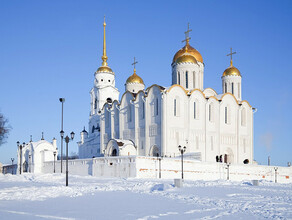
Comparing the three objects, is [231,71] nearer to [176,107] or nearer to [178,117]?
[176,107]

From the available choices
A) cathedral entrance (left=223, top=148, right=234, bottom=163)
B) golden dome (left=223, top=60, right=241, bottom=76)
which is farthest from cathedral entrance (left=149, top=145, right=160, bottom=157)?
golden dome (left=223, top=60, right=241, bottom=76)

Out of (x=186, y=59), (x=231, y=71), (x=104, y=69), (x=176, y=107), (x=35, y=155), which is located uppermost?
(x=104, y=69)

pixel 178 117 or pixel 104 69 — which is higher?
pixel 104 69

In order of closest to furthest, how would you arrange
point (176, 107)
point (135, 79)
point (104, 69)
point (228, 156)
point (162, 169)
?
1. point (162, 169)
2. point (176, 107)
3. point (228, 156)
4. point (135, 79)
5. point (104, 69)

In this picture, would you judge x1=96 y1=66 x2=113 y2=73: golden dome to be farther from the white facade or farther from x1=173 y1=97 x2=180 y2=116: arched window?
x1=173 y1=97 x2=180 y2=116: arched window

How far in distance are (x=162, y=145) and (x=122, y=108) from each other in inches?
398

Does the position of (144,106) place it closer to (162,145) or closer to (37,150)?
(162,145)

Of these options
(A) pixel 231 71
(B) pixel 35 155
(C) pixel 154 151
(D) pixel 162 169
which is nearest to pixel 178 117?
(C) pixel 154 151

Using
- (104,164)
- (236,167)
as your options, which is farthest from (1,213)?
(236,167)

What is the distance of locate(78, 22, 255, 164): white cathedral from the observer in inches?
1697

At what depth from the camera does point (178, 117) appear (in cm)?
4334

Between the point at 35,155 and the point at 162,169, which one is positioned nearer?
the point at 162,169

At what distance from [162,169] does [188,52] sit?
931 inches

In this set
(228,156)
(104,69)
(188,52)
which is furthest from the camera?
(104,69)
